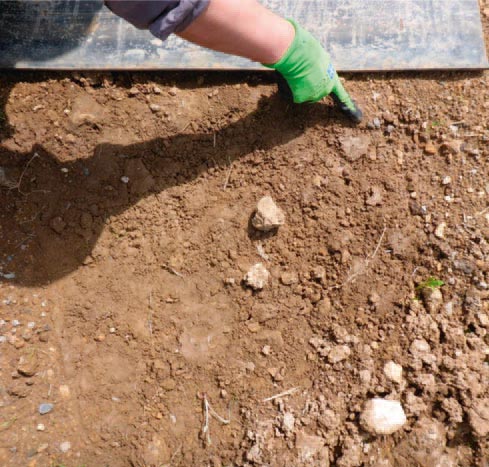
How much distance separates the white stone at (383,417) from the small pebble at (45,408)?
1259mm

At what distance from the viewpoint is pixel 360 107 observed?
2.10m

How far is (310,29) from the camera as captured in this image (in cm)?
216

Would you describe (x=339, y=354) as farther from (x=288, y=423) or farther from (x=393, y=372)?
(x=288, y=423)

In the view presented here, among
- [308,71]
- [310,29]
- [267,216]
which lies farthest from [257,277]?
[310,29]

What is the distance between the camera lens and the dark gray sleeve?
132 cm

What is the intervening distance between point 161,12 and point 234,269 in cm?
106

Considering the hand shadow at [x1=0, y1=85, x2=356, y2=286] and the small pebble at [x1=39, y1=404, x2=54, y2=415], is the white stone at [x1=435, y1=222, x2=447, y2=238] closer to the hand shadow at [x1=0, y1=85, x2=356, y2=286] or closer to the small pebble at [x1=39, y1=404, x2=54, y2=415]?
the hand shadow at [x1=0, y1=85, x2=356, y2=286]

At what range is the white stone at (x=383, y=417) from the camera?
1735 millimetres

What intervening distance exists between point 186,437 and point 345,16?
6.62 feet

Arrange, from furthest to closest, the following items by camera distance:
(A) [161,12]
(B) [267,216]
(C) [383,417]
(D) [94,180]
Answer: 1. (D) [94,180]
2. (B) [267,216]
3. (C) [383,417]
4. (A) [161,12]

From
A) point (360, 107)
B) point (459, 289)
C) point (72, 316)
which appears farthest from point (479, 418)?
point (72, 316)

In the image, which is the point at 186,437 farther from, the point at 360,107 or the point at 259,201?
the point at 360,107

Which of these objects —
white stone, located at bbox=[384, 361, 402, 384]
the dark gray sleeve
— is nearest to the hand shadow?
the dark gray sleeve

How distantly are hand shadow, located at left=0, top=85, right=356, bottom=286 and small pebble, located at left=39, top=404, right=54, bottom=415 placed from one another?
0.54 meters
